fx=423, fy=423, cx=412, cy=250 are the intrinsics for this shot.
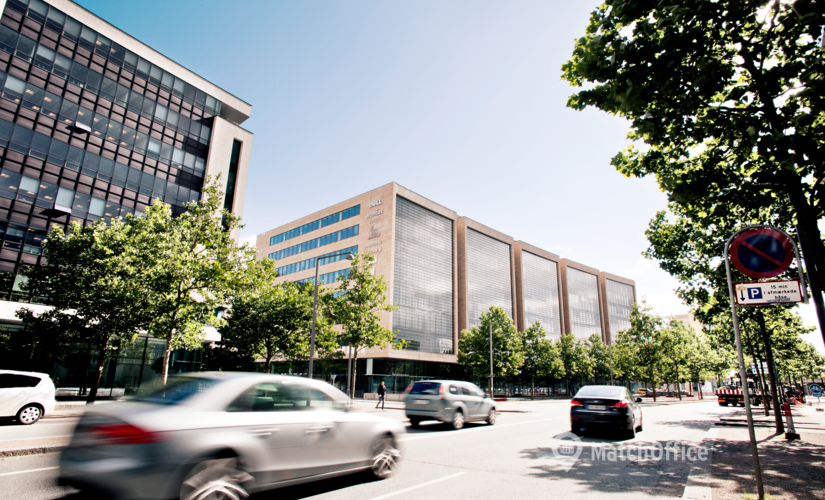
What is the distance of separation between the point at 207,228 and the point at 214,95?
2765cm

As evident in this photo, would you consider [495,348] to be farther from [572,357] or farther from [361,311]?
[361,311]

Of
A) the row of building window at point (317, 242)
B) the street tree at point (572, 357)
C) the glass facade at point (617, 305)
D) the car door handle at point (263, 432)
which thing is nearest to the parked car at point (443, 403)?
the car door handle at point (263, 432)

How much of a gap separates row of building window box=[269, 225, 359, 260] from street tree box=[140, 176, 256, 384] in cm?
3544

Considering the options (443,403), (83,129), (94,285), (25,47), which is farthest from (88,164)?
(443,403)

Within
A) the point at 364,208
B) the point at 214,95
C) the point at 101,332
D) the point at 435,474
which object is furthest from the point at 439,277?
the point at 435,474

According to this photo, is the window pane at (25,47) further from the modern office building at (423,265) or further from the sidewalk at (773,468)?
the sidewalk at (773,468)

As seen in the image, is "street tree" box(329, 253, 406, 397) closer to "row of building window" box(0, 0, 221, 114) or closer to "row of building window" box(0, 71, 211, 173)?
"row of building window" box(0, 71, 211, 173)

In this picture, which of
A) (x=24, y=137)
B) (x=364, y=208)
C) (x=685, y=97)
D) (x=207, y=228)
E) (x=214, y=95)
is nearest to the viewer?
(x=685, y=97)

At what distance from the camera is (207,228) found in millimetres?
18969

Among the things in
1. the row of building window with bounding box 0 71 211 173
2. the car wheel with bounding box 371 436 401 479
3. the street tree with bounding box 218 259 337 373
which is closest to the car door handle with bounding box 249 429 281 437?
the car wheel with bounding box 371 436 401 479

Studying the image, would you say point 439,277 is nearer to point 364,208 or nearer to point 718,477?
point 364,208

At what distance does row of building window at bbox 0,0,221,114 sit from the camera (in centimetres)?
2975

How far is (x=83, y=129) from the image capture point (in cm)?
3005
